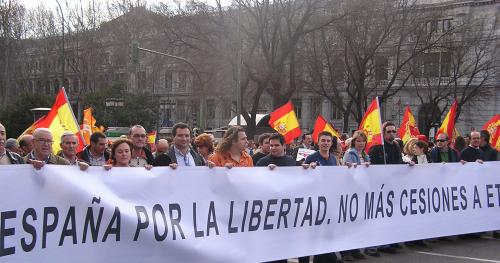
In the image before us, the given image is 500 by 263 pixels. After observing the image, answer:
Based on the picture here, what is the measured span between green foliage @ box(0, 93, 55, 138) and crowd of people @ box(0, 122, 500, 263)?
84.4 ft

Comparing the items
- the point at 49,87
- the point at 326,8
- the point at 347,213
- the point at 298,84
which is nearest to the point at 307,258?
the point at 347,213

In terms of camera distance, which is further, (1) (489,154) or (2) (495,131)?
(2) (495,131)

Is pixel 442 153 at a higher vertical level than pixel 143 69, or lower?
lower

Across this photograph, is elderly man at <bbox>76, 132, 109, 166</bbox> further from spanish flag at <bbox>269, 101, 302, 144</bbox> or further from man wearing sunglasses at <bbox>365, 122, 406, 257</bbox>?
spanish flag at <bbox>269, 101, 302, 144</bbox>

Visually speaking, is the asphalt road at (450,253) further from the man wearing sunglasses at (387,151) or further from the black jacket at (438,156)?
the black jacket at (438,156)

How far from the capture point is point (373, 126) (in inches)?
343

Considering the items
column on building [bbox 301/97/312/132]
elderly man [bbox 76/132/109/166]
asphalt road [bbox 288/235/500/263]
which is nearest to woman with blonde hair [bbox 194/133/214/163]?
elderly man [bbox 76/132/109/166]

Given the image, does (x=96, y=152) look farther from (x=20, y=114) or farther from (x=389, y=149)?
(x=20, y=114)

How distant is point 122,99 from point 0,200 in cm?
3695

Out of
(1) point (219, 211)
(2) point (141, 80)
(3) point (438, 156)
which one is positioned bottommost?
(1) point (219, 211)

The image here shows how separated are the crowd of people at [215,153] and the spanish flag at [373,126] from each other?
0.10 meters

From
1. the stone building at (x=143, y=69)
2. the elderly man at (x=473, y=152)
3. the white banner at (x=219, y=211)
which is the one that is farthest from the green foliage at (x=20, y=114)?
the white banner at (x=219, y=211)

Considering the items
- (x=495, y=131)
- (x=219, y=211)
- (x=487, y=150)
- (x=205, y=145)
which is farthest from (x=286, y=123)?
(x=219, y=211)

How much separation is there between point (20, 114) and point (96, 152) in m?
29.0
